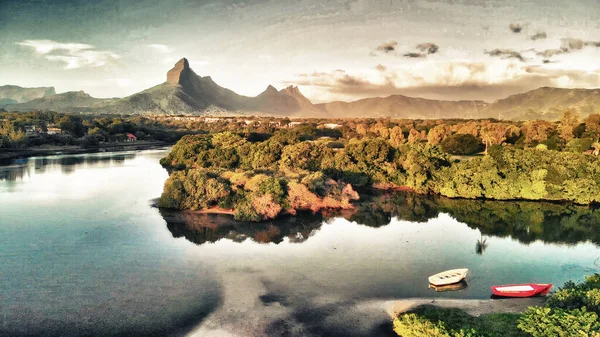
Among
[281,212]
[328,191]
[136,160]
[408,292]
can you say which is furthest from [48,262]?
[136,160]

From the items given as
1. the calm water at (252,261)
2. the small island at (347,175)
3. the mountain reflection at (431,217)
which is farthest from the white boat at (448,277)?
the small island at (347,175)

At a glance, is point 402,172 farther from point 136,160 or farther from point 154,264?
point 136,160

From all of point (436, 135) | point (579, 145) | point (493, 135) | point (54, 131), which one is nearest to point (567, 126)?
point (493, 135)

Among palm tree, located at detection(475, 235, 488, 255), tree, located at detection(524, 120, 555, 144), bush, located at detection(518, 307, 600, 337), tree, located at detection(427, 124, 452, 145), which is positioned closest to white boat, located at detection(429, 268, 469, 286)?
bush, located at detection(518, 307, 600, 337)

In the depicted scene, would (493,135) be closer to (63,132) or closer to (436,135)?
(436,135)

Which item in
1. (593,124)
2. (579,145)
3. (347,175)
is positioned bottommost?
(347,175)

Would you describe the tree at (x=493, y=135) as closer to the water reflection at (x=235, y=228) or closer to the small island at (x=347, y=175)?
the small island at (x=347, y=175)
